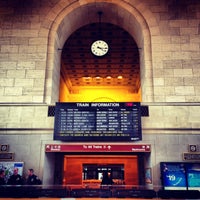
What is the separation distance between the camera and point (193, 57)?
11.3 meters

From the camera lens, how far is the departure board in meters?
9.86

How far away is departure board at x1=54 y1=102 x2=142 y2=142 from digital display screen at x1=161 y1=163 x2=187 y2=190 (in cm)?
159

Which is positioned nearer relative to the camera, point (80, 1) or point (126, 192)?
point (126, 192)

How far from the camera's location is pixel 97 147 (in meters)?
9.91

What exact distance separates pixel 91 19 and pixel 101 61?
4.71m

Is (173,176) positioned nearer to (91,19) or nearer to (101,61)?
(91,19)

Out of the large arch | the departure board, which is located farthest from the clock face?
the departure board

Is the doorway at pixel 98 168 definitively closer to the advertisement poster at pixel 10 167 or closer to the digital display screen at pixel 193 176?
the advertisement poster at pixel 10 167

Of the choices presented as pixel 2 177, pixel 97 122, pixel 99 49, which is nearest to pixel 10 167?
pixel 2 177

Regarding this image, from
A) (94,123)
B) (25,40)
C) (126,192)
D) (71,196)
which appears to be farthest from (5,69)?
(126,192)

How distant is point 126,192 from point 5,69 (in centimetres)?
768

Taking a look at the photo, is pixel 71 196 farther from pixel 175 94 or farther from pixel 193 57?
pixel 193 57

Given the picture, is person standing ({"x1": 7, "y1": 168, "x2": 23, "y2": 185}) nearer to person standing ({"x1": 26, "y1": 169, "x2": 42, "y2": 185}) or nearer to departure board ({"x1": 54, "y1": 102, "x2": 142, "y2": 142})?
person standing ({"x1": 26, "y1": 169, "x2": 42, "y2": 185})

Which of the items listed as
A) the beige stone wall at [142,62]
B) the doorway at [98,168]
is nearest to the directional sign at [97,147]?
the beige stone wall at [142,62]
